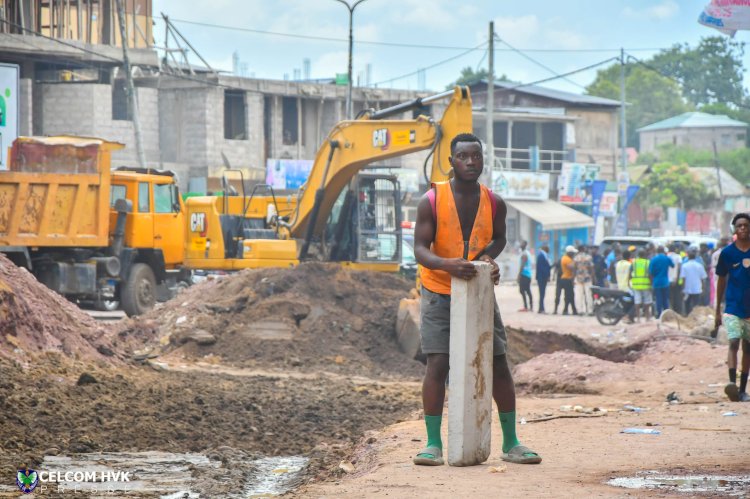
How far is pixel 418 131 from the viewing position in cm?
1902

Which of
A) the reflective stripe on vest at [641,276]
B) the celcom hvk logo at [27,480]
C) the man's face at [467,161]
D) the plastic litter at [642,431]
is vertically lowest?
the celcom hvk logo at [27,480]

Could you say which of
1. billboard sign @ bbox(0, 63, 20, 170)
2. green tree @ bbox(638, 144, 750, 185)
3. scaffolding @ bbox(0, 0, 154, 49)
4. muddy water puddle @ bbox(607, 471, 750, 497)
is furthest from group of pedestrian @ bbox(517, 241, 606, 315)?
green tree @ bbox(638, 144, 750, 185)

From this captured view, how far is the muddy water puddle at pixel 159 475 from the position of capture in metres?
7.27

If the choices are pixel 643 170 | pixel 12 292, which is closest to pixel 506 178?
pixel 643 170

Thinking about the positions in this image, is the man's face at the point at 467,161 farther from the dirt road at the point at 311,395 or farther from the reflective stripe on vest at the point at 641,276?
the reflective stripe on vest at the point at 641,276

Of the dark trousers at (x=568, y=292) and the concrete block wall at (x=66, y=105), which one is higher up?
the concrete block wall at (x=66, y=105)

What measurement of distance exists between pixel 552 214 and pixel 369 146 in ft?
107

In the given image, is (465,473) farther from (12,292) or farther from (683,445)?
(12,292)

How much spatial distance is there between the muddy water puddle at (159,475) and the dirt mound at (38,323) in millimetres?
3704

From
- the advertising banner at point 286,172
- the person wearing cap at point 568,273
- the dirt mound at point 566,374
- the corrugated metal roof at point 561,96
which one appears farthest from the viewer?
the corrugated metal roof at point 561,96

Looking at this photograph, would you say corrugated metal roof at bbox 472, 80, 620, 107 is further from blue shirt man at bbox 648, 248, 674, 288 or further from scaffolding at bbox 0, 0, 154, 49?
blue shirt man at bbox 648, 248, 674, 288

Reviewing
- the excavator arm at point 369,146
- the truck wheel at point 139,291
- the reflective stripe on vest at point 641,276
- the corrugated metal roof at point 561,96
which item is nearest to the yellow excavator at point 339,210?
the excavator arm at point 369,146

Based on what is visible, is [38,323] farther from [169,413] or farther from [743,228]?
[743,228]

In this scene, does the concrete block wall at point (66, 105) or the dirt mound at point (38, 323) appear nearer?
the dirt mound at point (38, 323)
